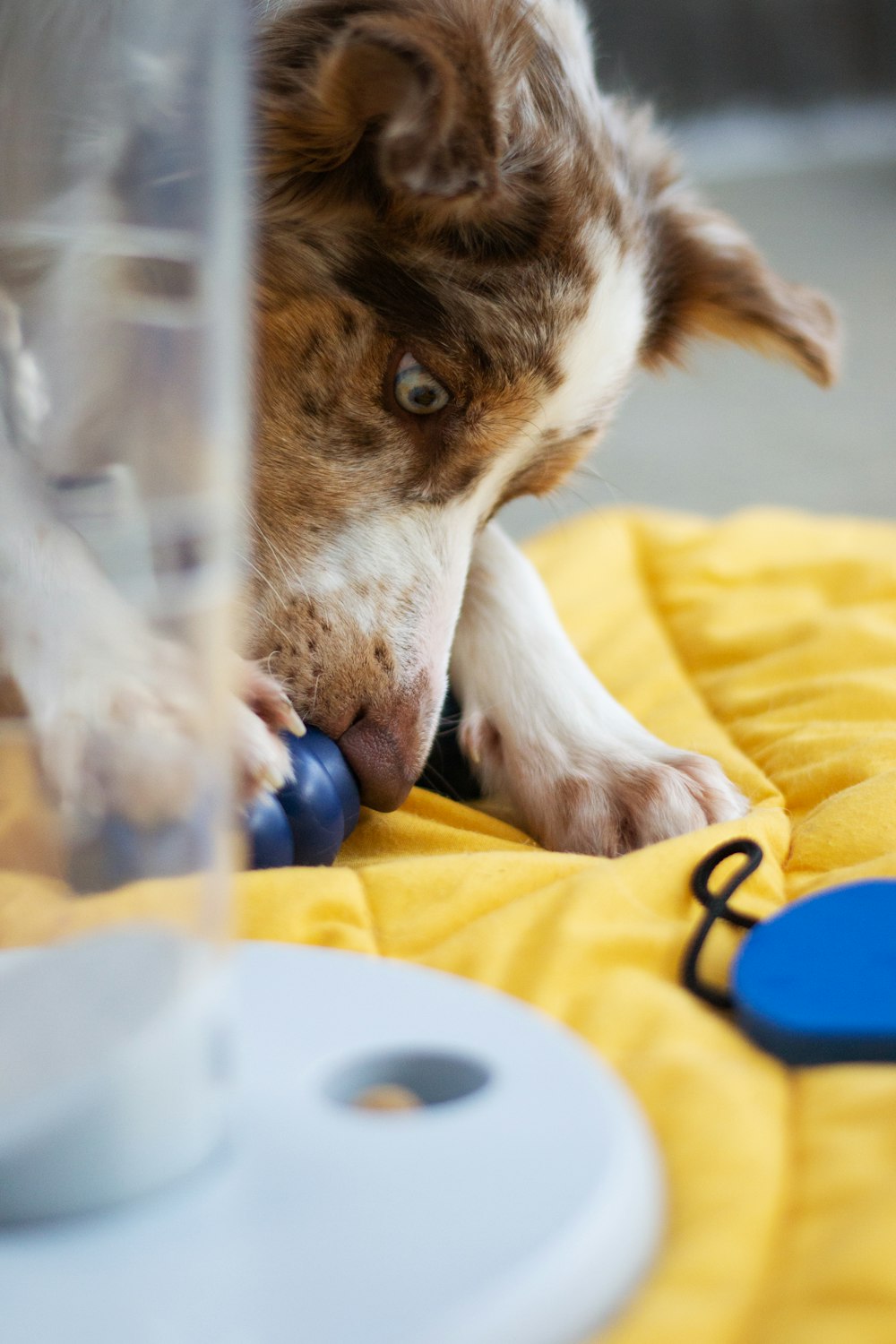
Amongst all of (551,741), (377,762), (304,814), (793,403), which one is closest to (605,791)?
(551,741)

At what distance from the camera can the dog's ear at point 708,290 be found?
155cm

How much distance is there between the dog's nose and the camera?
3.59ft

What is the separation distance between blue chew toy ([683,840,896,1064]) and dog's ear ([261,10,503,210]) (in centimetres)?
61

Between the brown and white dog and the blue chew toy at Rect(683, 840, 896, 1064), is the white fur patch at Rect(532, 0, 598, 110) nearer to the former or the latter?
the brown and white dog

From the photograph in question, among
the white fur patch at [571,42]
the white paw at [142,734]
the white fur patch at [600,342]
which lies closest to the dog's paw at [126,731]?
the white paw at [142,734]

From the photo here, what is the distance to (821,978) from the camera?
27.5 inches

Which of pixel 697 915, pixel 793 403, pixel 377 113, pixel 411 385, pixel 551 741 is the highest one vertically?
pixel 377 113

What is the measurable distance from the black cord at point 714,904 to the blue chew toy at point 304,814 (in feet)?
0.87

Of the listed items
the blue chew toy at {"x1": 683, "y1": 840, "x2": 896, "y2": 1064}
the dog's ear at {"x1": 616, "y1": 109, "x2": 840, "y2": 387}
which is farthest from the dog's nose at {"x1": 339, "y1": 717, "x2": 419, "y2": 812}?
the dog's ear at {"x1": 616, "y1": 109, "x2": 840, "y2": 387}

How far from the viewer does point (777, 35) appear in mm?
3008

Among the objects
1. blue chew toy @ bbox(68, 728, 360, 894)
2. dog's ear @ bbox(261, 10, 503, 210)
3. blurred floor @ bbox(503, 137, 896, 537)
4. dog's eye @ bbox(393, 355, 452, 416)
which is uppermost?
dog's ear @ bbox(261, 10, 503, 210)

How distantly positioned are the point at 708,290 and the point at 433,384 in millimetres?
535

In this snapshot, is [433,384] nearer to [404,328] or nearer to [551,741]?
[404,328]

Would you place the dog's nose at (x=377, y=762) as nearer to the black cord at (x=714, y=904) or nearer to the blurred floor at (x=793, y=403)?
the black cord at (x=714, y=904)
